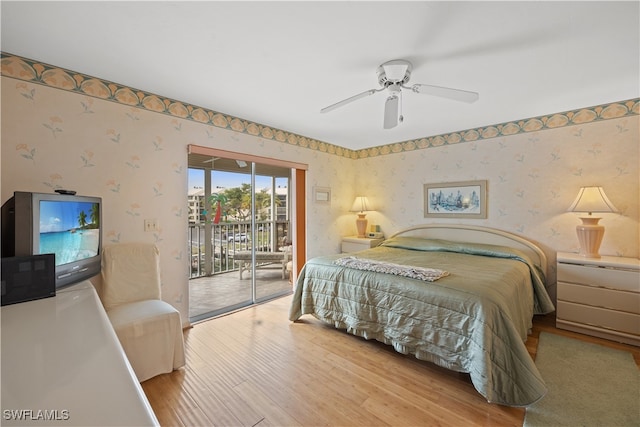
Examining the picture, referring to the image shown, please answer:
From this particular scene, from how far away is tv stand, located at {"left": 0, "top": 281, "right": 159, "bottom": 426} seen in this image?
566mm

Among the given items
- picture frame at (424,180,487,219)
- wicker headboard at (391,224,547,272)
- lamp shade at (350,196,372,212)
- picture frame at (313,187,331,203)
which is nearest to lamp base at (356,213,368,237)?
lamp shade at (350,196,372,212)

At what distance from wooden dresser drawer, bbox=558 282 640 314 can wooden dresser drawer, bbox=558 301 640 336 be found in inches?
1.7

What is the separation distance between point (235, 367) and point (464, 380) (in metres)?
1.80

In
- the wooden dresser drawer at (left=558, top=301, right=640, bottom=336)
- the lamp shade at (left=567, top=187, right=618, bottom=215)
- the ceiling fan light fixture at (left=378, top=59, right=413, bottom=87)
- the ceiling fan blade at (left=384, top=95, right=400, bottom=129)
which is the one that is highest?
the ceiling fan light fixture at (left=378, top=59, right=413, bottom=87)

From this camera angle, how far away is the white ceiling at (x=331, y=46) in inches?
60.0

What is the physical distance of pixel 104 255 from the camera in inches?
87.8

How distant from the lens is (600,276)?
8.54 feet

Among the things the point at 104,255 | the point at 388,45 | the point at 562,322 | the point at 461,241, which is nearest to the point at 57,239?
the point at 104,255

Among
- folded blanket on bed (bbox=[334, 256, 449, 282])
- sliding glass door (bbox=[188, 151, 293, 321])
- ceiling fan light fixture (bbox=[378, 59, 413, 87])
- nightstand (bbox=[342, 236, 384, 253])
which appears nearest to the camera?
ceiling fan light fixture (bbox=[378, 59, 413, 87])

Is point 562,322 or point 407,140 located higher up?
point 407,140

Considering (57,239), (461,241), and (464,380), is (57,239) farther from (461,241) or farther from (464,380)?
(461,241)

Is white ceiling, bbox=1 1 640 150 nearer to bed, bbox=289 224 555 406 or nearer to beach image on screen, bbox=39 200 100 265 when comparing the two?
beach image on screen, bbox=39 200 100 265

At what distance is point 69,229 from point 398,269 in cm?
257

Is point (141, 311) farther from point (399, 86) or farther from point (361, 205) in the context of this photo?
point (361, 205)
